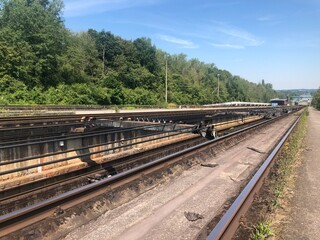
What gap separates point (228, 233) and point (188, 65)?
167676mm

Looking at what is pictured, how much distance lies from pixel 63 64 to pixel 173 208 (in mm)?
65465

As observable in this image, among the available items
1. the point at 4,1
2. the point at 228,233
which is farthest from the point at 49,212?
the point at 4,1

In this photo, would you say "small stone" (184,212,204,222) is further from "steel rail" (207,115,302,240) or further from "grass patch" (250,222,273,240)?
"grass patch" (250,222,273,240)

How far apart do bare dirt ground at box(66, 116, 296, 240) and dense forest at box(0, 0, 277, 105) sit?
3966 centimetres

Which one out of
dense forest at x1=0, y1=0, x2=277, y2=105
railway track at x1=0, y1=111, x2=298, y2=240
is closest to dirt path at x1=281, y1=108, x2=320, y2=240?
railway track at x1=0, y1=111, x2=298, y2=240

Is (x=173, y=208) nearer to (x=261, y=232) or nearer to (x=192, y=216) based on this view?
(x=192, y=216)

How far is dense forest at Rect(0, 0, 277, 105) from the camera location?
2096 inches

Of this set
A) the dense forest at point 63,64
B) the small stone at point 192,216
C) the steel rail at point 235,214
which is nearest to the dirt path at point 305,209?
the steel rail at point 235,214

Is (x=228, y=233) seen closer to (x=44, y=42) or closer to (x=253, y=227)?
(x=253, y=227)

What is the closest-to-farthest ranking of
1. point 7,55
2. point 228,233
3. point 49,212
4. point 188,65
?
1. point 228,233
2. point 49,212
3. point 7,55
4. point 188,65

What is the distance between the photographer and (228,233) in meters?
5.22

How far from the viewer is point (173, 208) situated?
23.7 ft

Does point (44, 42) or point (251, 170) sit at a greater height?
→ point (44, 42)

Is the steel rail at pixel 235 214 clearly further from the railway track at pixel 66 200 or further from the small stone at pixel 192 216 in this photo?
the railway track at pixel 66 200
